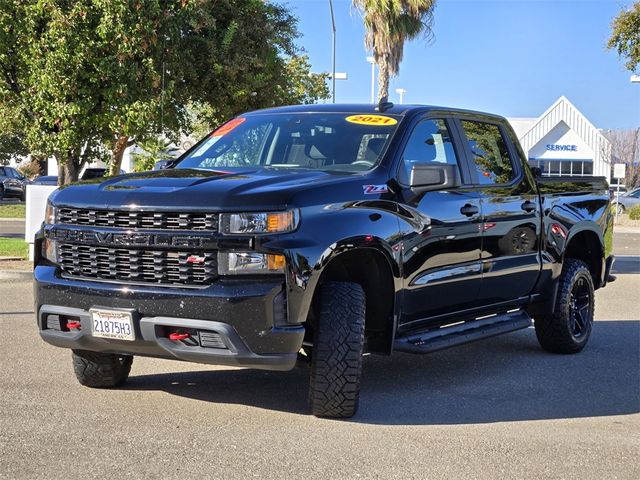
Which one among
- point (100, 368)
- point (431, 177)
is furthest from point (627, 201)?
point (100, 368)

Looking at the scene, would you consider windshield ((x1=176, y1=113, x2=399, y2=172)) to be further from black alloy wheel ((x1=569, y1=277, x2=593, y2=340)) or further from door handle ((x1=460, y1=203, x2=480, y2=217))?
black alloy wheel ((x1=569, y1=277, x2=593, y2=340))

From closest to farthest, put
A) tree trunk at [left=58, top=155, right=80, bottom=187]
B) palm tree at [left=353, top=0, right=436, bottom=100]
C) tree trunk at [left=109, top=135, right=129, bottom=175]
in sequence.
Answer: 1. tree trunk at [left=58, top=155, right=80, bottom=187]
2. tree trunk at [left=109, top=135, right=129, bottom=175]
3. palm tree at [left=353, top=0, right=436, bottom=100]

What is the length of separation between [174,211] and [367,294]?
1.46 meters

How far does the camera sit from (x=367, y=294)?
622 centimetres

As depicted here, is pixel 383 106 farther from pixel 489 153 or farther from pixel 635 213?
pixel 635 213

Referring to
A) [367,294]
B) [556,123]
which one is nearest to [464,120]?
[367,294]

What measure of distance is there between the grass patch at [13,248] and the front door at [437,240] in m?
10.3

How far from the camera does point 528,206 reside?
7.70m

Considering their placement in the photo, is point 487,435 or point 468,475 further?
point 487,435

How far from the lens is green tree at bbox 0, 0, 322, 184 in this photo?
13.9m

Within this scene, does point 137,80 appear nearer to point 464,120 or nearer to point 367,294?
point 464,120

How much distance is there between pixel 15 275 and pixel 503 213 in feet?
26.7

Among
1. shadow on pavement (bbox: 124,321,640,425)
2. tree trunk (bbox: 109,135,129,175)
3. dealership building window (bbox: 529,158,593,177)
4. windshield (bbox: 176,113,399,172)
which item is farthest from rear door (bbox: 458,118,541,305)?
dealership building window (bbox: 529,158,593,177)

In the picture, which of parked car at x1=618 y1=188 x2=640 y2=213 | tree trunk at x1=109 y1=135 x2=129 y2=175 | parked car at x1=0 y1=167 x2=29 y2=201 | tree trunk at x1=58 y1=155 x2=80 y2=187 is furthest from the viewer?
parked car at x1=0 y1=167 x2=29 y2=201
